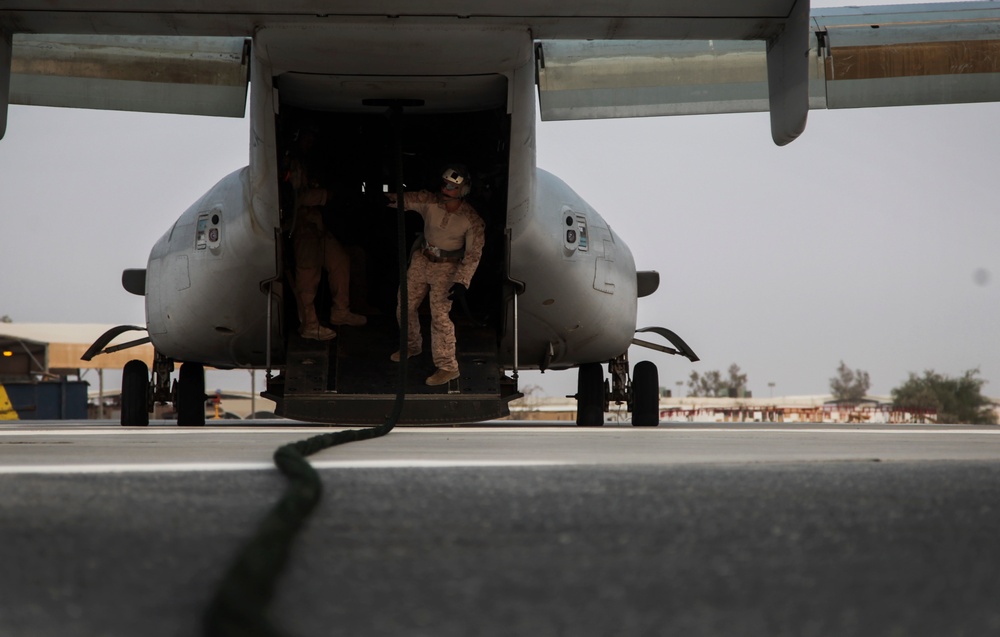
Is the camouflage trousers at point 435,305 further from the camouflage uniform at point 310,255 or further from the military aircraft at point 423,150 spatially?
the camouflage uniform at point 310,255

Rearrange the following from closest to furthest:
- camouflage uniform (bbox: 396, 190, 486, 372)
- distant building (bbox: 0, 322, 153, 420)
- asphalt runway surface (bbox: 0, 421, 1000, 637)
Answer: asphalt runway surface (bbox: 0, 421, 1000, 637) < camouflage uniform (bbox: 396, 190, 486, 372) < distant building (bbox: 0, 322, 153, 420)

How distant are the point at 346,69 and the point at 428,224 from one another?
1.65 meters

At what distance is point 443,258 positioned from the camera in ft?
24.5

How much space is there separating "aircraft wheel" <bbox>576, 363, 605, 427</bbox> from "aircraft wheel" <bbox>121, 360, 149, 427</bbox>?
3.71 m

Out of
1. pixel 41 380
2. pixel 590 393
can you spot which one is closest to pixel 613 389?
pixel 590 393

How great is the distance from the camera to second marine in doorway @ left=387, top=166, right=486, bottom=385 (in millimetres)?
7250

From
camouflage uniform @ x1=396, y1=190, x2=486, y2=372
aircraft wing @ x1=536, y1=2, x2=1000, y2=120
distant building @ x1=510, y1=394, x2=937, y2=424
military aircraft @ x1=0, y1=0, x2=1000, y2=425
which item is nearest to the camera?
military aircraft @ x1=0, y1=0, x2=1000, y2=425

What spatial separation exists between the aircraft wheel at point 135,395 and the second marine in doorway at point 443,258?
2.61 metres

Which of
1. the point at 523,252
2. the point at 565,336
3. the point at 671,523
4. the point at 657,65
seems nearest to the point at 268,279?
the point at 523,252

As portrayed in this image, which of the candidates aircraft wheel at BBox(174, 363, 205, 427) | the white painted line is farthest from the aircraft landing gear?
the white painted line

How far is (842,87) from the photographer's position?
8180 mm

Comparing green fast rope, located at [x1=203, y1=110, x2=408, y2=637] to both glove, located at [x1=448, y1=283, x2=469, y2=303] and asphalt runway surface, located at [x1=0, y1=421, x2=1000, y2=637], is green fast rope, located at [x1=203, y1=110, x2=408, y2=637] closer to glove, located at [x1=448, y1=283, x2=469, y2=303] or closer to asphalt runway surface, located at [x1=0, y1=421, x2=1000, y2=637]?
asphalt runway surface, located at [x1=0, y1=421, x2=1000, y2=637]

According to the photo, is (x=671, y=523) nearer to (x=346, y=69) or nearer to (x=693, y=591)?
(x=693, y=591)

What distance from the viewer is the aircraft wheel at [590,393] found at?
9.34 m
